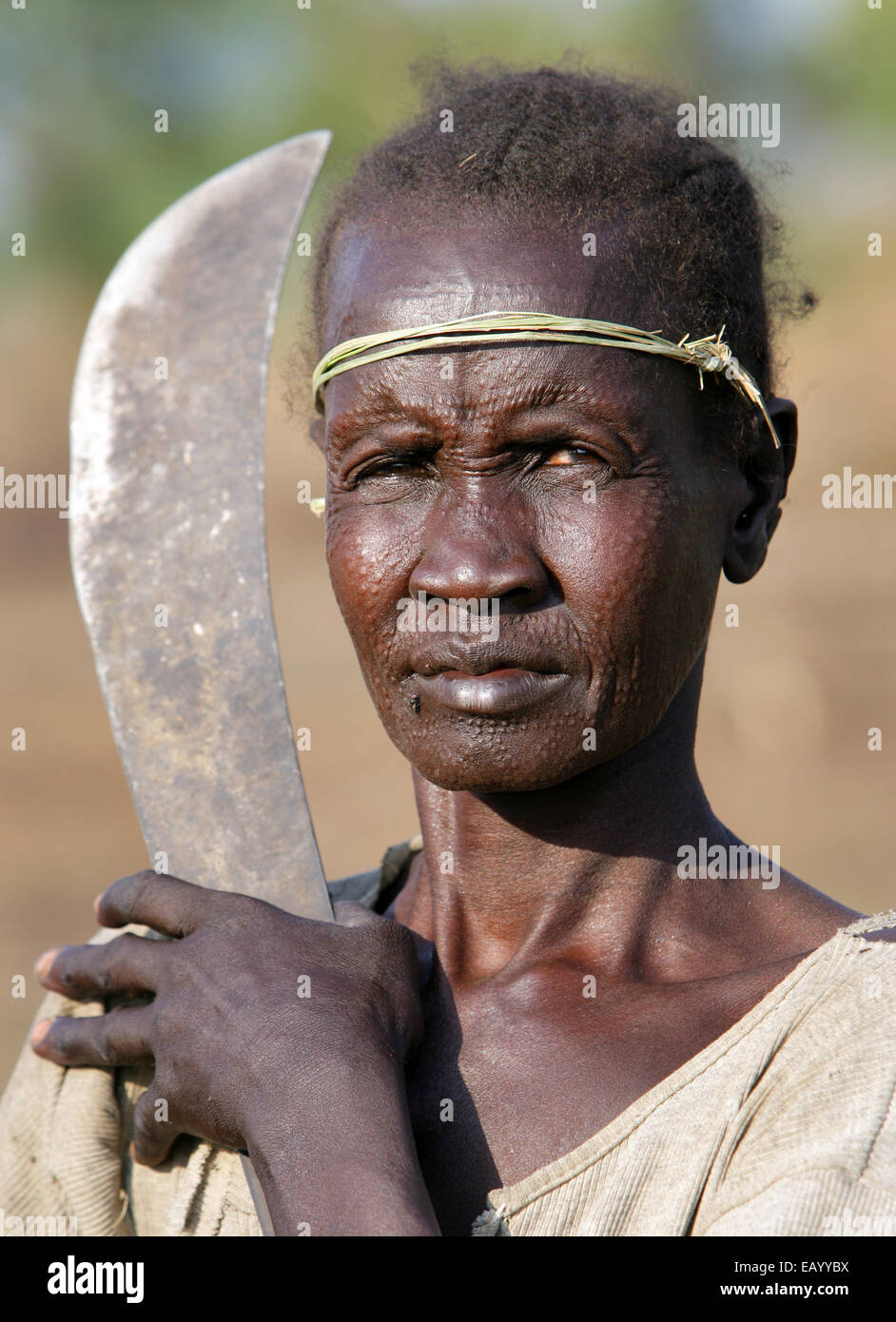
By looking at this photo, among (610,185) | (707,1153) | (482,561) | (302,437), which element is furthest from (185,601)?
(302,437)

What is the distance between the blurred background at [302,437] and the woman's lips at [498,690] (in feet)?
23.7

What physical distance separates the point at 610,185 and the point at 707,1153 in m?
1.34

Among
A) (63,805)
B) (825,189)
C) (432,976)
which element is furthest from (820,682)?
(432,976)

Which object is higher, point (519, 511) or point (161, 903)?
point (519, 511)

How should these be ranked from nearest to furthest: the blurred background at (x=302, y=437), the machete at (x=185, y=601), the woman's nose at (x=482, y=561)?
the woman's nose at (x=482, y=561), the machete at (x=185, y=601), the blurred background at (x=302, y=437)

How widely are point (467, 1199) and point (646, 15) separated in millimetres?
12712

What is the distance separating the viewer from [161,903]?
2223 millimetres

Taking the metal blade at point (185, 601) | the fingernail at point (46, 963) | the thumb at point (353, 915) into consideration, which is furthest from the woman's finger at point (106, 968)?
the thumb at point (353, 915)

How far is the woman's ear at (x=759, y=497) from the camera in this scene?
7.82ft

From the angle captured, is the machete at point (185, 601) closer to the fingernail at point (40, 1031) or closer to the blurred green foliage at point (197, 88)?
the fingernail at point (40, 1031)

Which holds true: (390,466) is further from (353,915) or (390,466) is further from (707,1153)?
(707,1153)

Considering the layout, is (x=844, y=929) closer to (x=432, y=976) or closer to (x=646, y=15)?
(x=432, y=976)

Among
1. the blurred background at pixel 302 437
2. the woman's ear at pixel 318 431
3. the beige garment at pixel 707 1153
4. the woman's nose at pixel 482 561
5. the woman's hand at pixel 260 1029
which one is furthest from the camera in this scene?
the blurred background at pixel 302 437

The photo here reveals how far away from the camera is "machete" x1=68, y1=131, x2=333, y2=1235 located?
7.57 feet
